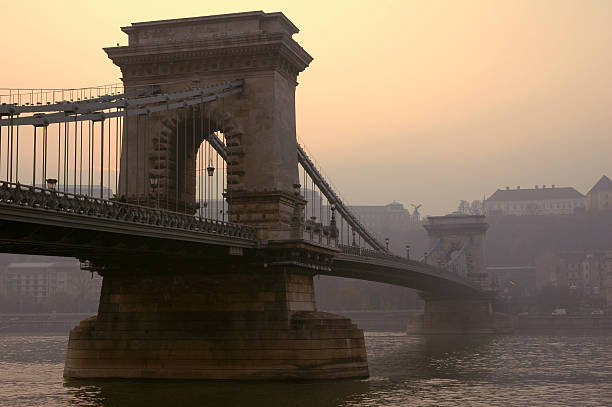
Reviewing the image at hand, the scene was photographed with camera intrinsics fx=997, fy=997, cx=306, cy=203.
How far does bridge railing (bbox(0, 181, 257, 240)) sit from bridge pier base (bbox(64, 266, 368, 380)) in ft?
10.8

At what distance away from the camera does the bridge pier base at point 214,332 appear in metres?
43.6

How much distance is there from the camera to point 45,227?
1242 inches

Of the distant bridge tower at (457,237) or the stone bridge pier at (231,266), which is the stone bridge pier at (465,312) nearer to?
the distant bridge tower at (457,237)

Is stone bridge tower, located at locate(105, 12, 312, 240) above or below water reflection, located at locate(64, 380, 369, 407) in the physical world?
above

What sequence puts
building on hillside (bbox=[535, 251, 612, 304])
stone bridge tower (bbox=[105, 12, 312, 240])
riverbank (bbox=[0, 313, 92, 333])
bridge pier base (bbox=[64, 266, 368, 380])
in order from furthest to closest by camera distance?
building on hillside (bbox=[535, 251, 612, 304]) < riverbank (bbox=[0, 313, 92, 333]) < stone bridge tower (bbox=[105, 12, 312, 240]) < bridge pier base (bbox=[64, 266, 368, 380])

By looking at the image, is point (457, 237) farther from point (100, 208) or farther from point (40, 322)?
point (100, 208)

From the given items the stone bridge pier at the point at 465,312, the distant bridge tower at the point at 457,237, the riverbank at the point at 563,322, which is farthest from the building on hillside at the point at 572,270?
the riverbank at the point at 563,322

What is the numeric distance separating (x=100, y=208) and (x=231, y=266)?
12824 mm

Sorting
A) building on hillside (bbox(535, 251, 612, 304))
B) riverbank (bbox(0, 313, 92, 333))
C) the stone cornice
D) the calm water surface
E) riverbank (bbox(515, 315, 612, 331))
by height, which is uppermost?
the stone cornice

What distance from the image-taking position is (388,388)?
44000 mm

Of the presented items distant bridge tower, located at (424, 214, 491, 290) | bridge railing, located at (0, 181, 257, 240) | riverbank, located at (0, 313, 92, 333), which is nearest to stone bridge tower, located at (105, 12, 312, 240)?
bridge railing, located at (0, 181, 257, 240)

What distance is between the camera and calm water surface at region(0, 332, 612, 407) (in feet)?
127

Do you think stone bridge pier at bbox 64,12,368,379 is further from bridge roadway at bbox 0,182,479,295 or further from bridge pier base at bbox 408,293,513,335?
bridge pier base at bbox 408,293,513,335

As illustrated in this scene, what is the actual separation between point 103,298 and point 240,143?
32.6ft
